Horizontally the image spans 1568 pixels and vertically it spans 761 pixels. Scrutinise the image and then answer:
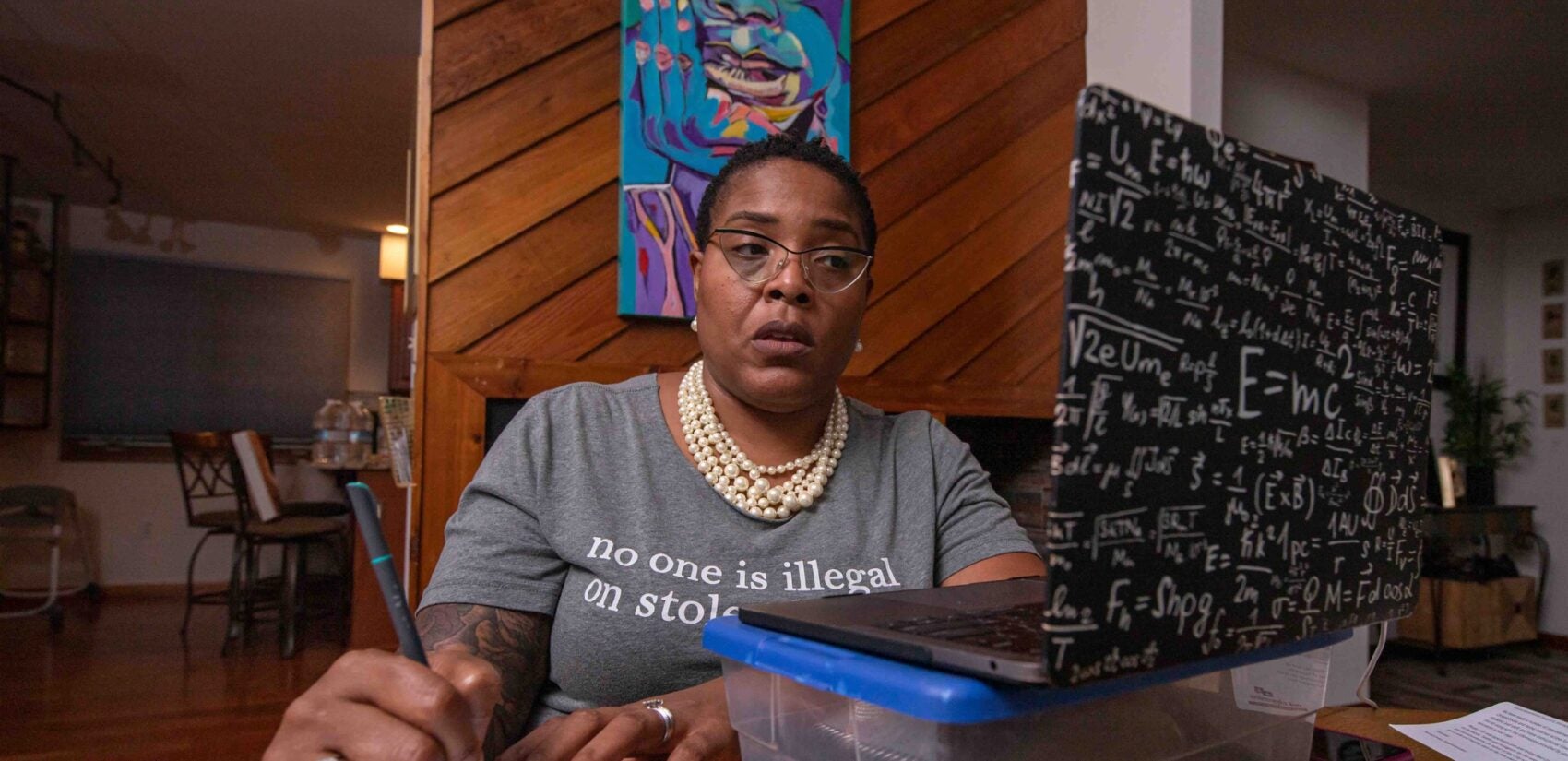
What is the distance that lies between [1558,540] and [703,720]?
243 inches

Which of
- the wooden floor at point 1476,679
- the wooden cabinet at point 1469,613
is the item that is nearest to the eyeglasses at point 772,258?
the wooden floor at point 1476,679

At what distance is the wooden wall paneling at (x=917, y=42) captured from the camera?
2152 millimetres

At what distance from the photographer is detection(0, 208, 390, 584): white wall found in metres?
5.91

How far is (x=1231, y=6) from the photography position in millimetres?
2973

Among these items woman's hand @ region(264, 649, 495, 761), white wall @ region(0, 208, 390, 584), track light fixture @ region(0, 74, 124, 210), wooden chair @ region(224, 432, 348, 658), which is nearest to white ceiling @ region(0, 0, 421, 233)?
track light fixture @ region(0, 74, 124, 210)

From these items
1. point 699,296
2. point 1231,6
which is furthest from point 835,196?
point 1231,6

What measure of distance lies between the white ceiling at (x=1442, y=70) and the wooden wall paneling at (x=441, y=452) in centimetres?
268

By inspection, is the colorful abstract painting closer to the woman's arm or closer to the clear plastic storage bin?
the woman's arm

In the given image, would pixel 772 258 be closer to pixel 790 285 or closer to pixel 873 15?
pixel 790 285

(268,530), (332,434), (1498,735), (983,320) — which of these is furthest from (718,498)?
(332,434)

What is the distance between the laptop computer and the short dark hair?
2.03 feet

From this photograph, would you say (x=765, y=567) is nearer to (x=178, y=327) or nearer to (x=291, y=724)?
(x=291, y=724)

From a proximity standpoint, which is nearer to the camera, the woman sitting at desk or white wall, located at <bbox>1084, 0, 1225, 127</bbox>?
the woman sitting at desk

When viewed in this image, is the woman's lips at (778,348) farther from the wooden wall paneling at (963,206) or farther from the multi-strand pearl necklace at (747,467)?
the wooden wall paneling at (963,206)
